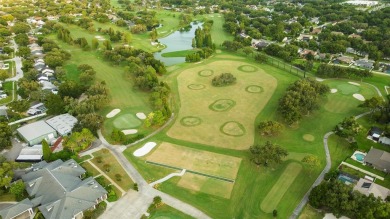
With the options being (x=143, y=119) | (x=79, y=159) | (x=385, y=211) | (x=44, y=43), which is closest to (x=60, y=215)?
(x=79, y=159)

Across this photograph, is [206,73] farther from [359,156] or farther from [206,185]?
[359,156]

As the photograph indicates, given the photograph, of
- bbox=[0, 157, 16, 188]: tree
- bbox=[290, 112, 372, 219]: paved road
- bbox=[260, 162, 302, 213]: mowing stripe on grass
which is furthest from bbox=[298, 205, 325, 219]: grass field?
bbox=[0, 157, 16, 188]: tree

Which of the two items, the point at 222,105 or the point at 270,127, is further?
the point at 222,105

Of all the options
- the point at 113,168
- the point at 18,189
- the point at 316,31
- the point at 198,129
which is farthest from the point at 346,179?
the point at 316,31

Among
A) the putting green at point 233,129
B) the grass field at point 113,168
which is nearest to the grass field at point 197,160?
the grass field at point 113,168

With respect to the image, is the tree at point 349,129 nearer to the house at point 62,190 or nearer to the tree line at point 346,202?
the tree line at point 346,202
